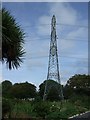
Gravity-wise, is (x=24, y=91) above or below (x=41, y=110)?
above

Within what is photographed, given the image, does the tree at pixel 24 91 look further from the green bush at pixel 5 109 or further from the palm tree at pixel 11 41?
the palm tree at pixel 11 41

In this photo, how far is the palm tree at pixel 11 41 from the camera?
1475cm

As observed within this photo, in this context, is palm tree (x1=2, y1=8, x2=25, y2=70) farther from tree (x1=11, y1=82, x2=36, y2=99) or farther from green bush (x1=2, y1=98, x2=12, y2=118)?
tree (x1=11, y1=82, x2=36, y2=99)

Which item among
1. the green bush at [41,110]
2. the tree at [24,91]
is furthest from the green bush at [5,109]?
the tree at [24,91]

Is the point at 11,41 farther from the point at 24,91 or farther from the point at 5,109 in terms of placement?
the point at 24,91

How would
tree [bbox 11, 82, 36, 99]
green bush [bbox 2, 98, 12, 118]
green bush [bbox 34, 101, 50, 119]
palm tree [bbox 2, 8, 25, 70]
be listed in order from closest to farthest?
palm tree [bbox 2, 8, 25, 70] < green bush [bbox 2, 98, 12, 118] < green bush [bbox 34, 101, 50, 119] < tree [bbox 11, 82, 36, 99]

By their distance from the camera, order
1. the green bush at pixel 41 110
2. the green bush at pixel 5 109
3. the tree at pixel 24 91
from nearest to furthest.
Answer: the green bush at pixel 5 109 < the green bush at pixel 41 110 < the tree at pixel 24 91

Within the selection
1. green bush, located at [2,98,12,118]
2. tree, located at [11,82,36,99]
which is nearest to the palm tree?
green bush, located at [2,98,12,118]

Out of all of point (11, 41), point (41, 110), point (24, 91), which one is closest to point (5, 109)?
point (11, 41)

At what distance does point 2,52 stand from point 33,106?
9.62 metres

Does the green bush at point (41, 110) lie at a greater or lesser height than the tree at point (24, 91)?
lesser

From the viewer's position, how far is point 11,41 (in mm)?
15023

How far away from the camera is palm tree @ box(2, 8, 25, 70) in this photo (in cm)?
1475

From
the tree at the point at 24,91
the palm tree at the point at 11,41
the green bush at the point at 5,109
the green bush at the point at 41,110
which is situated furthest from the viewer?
the tree at the point at 24,91
